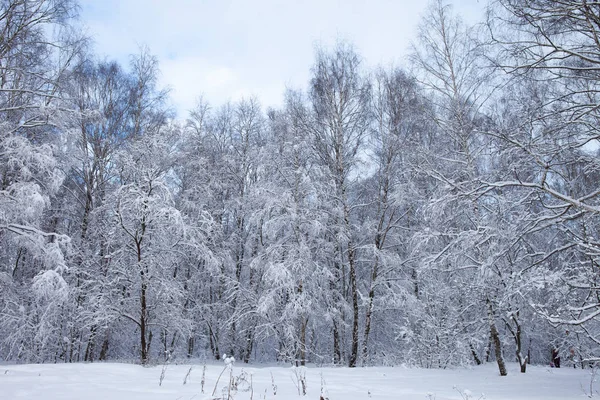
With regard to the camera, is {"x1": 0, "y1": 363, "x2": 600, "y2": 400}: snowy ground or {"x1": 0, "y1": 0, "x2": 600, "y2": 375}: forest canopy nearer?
{"x1": 0, "y1": 363, "x2": 600, "y2": 400}: snowy ground

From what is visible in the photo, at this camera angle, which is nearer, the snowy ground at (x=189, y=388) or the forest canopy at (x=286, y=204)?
the snowy ground at (x=189, y=388)

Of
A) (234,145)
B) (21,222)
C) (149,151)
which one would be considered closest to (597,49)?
(149,151)

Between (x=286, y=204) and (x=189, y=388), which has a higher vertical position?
(x=286, y=204)

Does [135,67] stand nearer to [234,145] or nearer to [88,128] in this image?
[88,128]

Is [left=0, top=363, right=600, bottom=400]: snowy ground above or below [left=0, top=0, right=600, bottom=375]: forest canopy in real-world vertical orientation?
below

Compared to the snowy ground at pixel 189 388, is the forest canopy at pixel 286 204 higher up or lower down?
higher up

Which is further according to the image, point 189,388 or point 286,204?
point 286,204

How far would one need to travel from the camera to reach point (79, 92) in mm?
12898

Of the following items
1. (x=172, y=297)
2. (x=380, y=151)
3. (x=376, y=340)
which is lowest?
(x=376, y=340)

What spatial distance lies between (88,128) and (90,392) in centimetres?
1188

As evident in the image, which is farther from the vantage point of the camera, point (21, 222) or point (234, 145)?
point (234, 145)

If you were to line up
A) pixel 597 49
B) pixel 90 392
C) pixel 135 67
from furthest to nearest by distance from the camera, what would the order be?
pixel 135 67, pixel 597 49, pixel 90 392

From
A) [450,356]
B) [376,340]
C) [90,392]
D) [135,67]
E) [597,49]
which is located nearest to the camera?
[90,392]

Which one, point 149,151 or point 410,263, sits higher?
point 149,151
